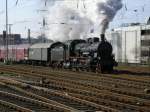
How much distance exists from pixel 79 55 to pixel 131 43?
2787 cm

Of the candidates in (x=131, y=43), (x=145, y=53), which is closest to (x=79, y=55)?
(x=145, y=53)

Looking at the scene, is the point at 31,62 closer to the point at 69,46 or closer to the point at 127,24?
the point at 69,46

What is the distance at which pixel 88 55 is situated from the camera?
33750mm

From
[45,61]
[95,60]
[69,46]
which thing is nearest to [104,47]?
[95,60]

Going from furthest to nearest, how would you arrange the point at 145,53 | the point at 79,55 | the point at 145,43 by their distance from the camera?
the point at 145,43, the point at 145,53, the point at 79,55

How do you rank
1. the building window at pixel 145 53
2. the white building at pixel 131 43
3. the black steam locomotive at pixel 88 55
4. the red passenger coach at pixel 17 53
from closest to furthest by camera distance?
the black steam locomotive at pixel 88 55 < the red passenger coach at pixel 17 53 < the building window at pixel 145 53 < the white building at pixel 131 43

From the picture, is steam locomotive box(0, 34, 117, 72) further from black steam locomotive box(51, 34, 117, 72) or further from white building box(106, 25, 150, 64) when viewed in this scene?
white building box(106, 25, 150, 64)

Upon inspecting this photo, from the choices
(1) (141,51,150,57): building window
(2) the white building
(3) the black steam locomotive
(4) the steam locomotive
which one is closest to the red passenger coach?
(4) the steam locomotive

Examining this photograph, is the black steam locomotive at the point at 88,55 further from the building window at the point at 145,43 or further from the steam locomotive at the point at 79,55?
the building window at the point at 145,43

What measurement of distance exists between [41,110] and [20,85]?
26.7ft

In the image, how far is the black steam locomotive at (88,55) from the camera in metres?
32.7

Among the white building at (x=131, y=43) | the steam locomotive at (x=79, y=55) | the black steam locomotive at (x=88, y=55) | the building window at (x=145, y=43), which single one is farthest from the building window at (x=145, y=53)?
the black steam locomotive at (x=88, y=55)

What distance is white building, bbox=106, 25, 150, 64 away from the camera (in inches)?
2317

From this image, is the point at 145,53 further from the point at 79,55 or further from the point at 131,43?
the point at 79,55
